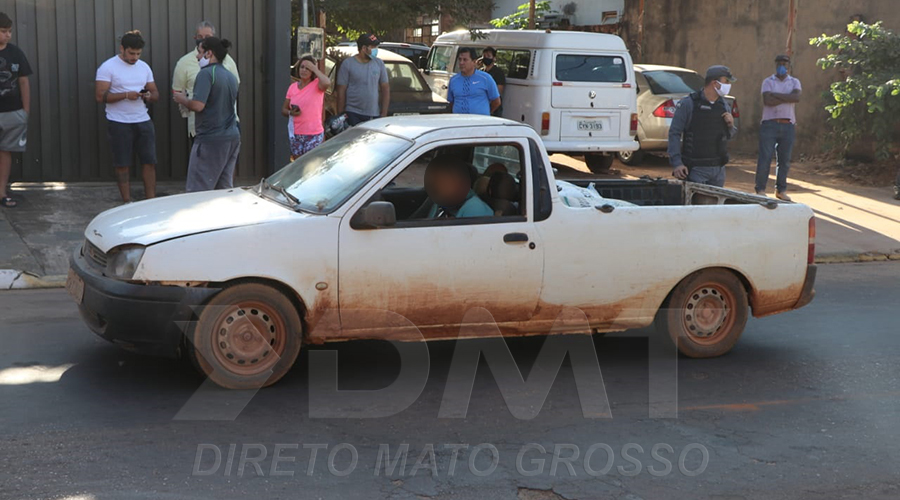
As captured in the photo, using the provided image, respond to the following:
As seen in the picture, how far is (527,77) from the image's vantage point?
15.8 meters

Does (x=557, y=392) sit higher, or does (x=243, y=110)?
(x=243, y=110)

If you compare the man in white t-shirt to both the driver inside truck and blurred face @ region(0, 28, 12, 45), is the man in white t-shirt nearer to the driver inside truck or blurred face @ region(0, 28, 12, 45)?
blurred face @ region(0, 28, 12, 45)

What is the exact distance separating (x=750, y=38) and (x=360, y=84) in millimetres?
10239

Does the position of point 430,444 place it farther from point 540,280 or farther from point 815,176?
point 815,176

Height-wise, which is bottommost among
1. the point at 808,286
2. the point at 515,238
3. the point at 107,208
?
the point at 107,208

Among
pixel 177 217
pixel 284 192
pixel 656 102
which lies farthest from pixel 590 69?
pixel 177 217

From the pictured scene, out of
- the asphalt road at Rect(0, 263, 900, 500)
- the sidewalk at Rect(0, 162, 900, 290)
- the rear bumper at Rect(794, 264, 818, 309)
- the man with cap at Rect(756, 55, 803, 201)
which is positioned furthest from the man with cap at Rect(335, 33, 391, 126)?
the rear bumper at Rect(794, 264, 818, 309)

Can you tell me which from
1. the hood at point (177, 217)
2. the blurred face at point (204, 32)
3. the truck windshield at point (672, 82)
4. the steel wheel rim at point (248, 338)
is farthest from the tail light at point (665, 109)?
the steel wheel rim at point (248, 338)

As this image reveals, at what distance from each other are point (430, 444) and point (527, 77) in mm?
10885

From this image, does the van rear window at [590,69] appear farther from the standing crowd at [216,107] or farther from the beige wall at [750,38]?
the beige wall at [750,38]

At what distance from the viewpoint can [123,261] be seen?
602 centimetres

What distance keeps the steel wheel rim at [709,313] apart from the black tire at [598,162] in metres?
9.51

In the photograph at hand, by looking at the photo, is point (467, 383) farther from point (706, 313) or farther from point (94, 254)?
point (94, 254)

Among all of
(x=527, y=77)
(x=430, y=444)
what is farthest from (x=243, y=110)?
(x=430, y=444)
